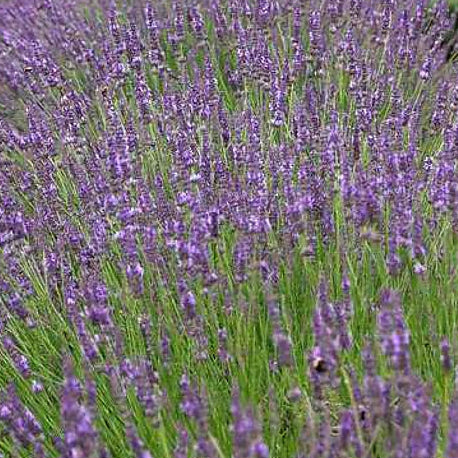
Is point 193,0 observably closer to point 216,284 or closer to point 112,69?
point 112,69

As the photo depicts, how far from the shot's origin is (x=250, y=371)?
2289 mm

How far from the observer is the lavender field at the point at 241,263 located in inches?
71.8

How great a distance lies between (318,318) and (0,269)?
1.41m

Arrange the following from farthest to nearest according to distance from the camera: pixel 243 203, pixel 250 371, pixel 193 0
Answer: pixel 193 0, pixel 243 203, pixel 250 371

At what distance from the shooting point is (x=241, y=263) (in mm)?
2291

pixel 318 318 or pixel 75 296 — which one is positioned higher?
pixel 318 318

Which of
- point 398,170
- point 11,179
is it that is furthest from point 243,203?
point 11,179

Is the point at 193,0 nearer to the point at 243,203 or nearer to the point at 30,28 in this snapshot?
the point at 30,28

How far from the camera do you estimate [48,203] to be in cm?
311

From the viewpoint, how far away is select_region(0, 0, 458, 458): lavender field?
5.98 feet

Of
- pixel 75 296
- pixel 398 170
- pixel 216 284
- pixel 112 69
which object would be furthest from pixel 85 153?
pixel 398 170

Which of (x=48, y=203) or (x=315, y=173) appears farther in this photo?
(x=48, y=203)

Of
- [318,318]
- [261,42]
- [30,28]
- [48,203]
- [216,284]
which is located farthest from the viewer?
[30,28]

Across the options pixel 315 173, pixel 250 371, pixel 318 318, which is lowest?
pixel 250 371
